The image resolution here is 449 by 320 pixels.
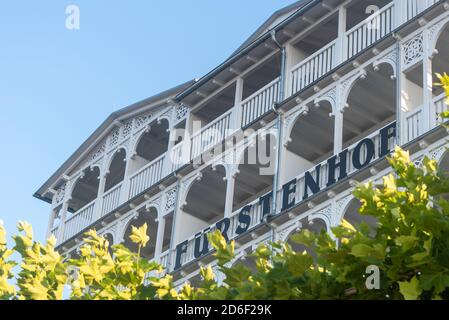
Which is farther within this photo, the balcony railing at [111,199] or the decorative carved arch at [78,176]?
the decorative carved arch at [78,176]

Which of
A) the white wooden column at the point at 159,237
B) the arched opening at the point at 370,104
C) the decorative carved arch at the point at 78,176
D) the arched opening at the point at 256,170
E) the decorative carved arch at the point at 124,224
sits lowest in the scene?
the white wooden column at the point at 159,237

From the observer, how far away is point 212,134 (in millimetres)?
33094

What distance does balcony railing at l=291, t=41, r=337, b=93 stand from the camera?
29.8m

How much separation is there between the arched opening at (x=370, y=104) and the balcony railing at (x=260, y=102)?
2.22 metres

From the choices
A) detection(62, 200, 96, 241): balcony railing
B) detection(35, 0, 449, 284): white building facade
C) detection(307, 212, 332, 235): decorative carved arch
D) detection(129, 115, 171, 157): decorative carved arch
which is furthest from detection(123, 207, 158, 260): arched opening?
detection(307, 212, 332, 235): decorative carved arch

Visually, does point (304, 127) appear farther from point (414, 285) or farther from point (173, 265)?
point (414, 285)

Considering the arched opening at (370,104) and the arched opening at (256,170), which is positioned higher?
the arched opening at (370,104)

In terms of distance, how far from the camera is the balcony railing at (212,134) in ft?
107

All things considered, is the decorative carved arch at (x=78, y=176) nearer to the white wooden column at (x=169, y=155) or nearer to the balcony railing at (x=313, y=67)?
the white wooden column at (x=169, y=155)

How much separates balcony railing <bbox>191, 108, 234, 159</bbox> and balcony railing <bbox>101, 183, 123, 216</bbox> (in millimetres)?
3706

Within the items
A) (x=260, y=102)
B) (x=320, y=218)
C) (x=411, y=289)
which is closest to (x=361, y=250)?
(x=411, y=289)

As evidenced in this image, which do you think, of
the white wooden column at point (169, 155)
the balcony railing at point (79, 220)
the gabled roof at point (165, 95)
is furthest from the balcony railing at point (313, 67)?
the balcony railing at point (79, 220)

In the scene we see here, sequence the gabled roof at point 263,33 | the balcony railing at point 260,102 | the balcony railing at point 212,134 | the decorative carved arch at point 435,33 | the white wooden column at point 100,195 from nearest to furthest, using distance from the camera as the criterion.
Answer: the decorative carved arch at point 435,33
the gabled roof at point 263,33
the balcony railing at point 260,102
the balcony railing at point 212,134
the white wooden column at point 100,195
